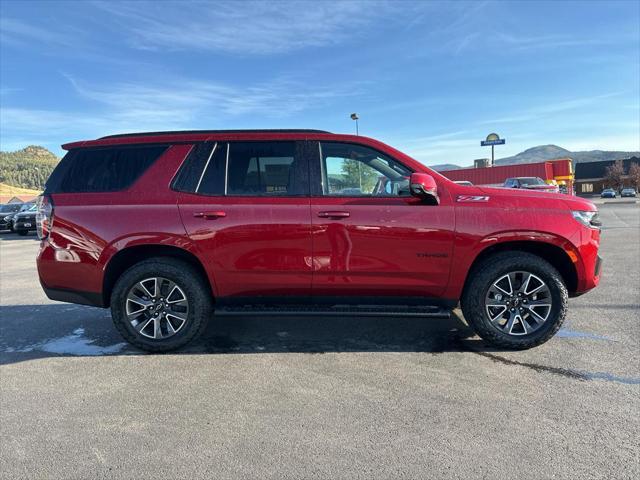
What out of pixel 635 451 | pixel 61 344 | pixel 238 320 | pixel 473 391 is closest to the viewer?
pixel 635 451

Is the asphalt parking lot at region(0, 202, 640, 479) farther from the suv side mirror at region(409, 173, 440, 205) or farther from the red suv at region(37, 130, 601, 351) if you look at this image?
the suv side mirror at region(409, 173, 440, 205)

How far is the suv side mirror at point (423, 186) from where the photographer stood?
3.50m

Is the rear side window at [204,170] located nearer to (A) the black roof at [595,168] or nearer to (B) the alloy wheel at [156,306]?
(B) the alloy wheel at [156,306]

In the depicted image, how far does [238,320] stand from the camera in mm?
5004

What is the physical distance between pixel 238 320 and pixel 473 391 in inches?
113

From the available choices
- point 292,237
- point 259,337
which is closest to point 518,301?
point 292,237

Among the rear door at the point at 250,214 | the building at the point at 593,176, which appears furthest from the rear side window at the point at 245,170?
the building at the point at 593,176

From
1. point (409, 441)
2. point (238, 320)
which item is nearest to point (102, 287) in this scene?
point (238, 320)

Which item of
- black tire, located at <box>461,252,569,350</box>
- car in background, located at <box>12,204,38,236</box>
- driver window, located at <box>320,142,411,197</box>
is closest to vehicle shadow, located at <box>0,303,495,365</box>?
black tire, located at <box>461,252,569,350</box>

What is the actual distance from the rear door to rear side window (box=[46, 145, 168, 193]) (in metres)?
0.42

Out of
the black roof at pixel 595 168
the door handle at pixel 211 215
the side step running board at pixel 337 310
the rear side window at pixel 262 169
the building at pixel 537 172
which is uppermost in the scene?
the black roof at pixel 595 168

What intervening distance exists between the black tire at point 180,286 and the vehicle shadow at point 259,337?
6.8 inches

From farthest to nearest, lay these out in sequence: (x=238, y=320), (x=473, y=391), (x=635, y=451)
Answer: (x=238, y=320) → (x=473, y=391) → (x=635, y=451)

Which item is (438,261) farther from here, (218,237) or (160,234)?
(160,234)
